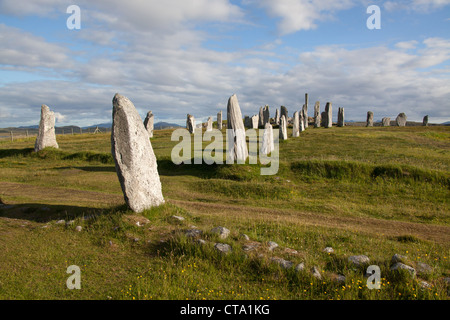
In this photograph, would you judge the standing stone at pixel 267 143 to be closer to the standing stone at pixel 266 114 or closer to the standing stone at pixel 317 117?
the standing stone at pixel 317 117

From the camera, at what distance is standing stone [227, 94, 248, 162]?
65.7 ft

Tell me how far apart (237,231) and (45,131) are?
25905mm

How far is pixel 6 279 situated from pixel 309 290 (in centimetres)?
651

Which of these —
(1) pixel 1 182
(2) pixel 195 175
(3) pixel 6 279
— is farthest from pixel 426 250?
(1) pixel 1 182

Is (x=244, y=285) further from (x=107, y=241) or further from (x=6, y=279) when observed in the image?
(x=6, y=279)

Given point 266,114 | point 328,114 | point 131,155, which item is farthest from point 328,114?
point 131,155

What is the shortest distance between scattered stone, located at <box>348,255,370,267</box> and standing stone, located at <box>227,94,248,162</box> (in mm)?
13201

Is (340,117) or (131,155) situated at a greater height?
(340,117)

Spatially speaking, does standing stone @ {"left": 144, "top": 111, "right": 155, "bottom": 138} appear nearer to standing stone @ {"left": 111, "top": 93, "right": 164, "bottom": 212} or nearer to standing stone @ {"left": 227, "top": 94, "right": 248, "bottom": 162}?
standing stone @ {"left": 227, "top": 94, "right": 248, "bottom": 162}

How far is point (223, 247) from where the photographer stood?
24.7ft

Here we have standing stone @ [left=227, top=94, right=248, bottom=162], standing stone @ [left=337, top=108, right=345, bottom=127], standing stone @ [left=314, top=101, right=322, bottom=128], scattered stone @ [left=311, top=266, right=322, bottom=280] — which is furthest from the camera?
standing stone @ [left=337, top=108, right=345, bottom=127]

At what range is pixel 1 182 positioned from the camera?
714 inches

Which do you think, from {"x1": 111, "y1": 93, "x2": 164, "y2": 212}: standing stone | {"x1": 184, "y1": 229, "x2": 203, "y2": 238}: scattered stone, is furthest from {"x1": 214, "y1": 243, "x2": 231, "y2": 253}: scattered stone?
{"x1": 111, "y1": 93, "x2": 164, "y2": 212}: standing stone

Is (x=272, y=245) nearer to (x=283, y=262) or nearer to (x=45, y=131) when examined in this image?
(x=283, y=262)
